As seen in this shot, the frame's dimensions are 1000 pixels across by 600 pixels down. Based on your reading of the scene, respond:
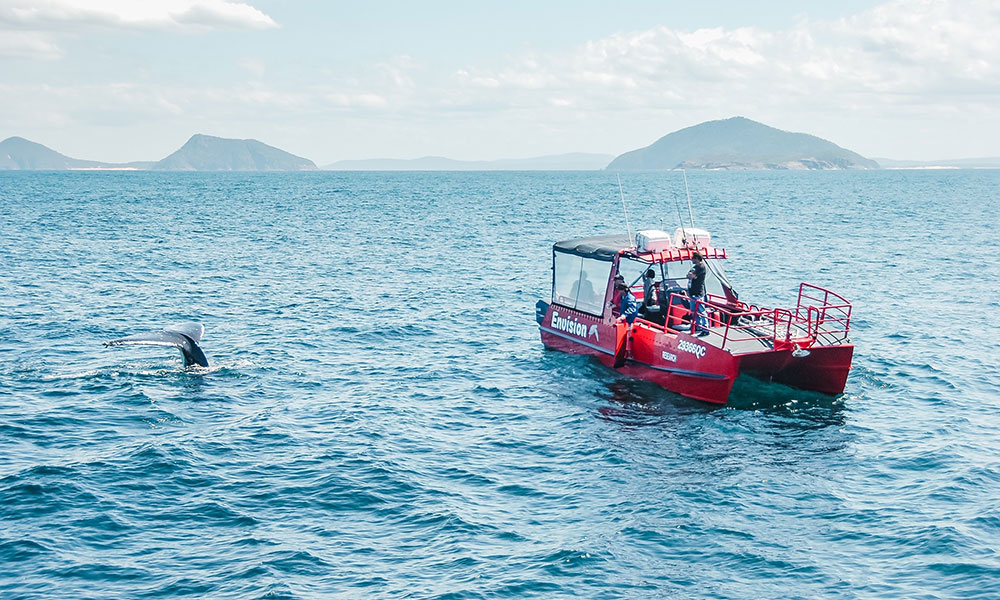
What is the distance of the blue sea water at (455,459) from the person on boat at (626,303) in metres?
1.85

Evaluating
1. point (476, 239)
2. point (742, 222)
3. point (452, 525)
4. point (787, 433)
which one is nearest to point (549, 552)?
point (452, 525)

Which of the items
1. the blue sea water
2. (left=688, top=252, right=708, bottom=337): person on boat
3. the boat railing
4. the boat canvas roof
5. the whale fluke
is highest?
the boat canvas roof

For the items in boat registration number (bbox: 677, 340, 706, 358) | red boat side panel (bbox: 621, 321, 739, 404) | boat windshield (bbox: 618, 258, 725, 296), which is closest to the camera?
red boat side panel (bbox: 621, 321, 739, 404)

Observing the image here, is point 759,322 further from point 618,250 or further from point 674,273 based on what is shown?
point 618,250

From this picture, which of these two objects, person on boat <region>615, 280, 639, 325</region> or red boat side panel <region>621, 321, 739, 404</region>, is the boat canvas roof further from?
red boat side panel <region>621, 321, 739, 404</region>

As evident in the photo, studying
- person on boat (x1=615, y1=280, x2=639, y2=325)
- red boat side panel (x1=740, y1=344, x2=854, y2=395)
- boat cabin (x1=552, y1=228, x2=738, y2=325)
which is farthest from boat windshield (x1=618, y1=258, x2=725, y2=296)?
red boat side panel (x1=740, y1=344, x2=854, y2=395)

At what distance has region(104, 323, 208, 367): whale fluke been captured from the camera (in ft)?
73.7

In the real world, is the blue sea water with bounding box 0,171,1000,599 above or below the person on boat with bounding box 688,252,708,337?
below

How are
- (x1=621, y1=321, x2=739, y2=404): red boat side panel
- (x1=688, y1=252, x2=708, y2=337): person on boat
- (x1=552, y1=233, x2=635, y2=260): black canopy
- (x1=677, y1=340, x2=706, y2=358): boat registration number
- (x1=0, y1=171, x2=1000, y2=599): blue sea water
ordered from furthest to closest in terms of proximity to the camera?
(x1=552, y1=233, x2=635, y2=260): black canopy, (x1=688, y1=252, x2=708, y2=337): person on boat, (x1=677, y1=340, x2=706, y2=358): boat registration number, (x1=621, y1=321, x2=739, y2=404): red boat side panel, (x1=0, y1=171, x2=1000, y2=599): blue sea water

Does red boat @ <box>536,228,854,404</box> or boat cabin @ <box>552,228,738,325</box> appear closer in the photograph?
red boat @ <box>536,228,854,404</box>

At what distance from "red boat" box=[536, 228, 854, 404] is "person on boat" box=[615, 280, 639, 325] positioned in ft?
0.40

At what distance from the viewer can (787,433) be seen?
19.5 m

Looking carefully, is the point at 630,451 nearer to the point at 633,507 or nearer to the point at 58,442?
the point at 633,507

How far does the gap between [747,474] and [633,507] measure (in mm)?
2860
